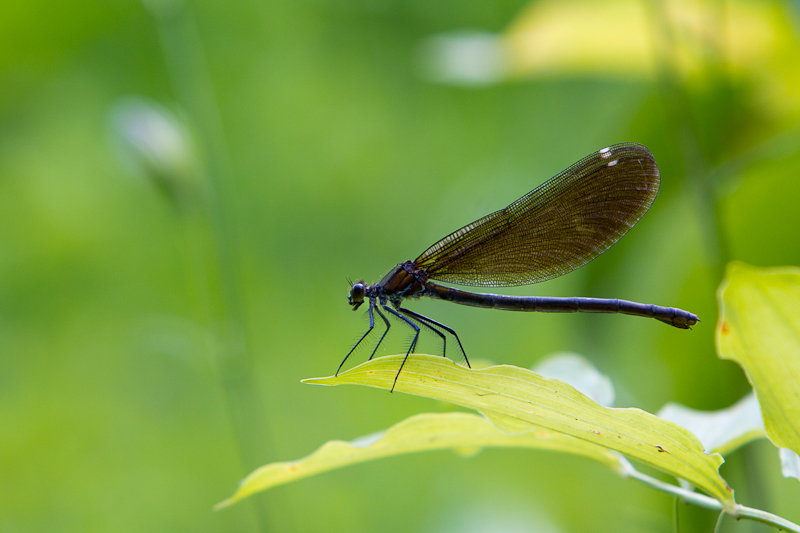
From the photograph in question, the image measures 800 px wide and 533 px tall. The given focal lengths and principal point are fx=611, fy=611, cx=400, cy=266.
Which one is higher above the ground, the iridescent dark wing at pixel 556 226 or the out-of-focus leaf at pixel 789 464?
the iridescent dark wing at pixel 556 226

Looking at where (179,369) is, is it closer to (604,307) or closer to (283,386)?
(283,386)

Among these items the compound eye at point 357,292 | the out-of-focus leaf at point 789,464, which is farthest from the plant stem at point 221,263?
the out-of-focus leaf at point 789,464

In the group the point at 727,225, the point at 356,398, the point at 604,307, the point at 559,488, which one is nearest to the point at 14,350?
the point at 356,398

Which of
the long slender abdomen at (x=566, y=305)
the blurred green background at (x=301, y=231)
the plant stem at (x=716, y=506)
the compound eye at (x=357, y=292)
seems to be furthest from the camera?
the blurred green background at (x=301, y=231)

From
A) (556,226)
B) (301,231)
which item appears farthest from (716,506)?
(301,231)

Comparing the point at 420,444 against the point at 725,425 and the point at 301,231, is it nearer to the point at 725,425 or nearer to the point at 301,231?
the point at 725,425

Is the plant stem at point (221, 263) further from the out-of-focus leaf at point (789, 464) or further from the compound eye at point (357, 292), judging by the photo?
the out-of-focus leaf at point (789, 464)
